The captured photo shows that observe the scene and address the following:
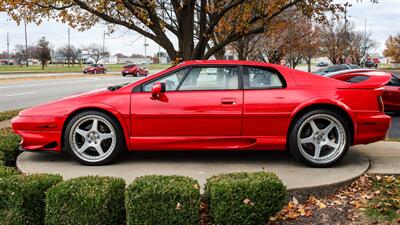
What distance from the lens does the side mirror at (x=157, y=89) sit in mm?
5145

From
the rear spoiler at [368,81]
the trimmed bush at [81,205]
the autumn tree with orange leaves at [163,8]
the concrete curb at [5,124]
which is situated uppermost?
the autumn tree with orange leaves at [163,8]

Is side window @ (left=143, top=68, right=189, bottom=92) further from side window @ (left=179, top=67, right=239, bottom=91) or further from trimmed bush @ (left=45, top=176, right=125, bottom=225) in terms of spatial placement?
trimmed bush @ (left=45, top=176, right=125, bottom=225)

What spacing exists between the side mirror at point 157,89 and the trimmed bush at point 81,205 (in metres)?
1.60

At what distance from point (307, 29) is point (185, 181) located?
29266mm

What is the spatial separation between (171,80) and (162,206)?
2085mm

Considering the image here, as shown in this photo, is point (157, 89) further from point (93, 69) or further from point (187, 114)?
point (93, 69)

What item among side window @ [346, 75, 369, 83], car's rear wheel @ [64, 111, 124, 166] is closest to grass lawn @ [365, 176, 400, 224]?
side window @ [346, 75, 369, 83]

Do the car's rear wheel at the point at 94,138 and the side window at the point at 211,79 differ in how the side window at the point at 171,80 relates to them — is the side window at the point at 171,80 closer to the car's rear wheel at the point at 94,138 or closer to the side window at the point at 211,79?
the side window at the point at 211,79

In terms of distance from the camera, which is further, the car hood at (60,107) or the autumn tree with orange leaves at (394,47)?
the autumn tree with orange leaves at (394,47)

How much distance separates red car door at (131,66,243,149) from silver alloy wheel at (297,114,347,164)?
787 millimetres

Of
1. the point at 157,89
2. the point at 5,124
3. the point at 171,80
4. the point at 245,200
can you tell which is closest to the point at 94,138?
the point at 157,89

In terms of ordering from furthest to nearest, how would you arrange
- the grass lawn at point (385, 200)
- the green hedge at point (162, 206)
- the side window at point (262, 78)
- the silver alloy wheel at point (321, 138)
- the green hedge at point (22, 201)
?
1. the side window at point (262, 78)
2. the silver alloy wheel at point (321, 138)
3. the grass lawn at point (385, 200)
4. the green hedge at point (22, 201)
5. the green hedge at point (162, 206)

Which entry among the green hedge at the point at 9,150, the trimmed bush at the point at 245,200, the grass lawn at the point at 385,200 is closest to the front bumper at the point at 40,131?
the green hedge at the point at 9,150

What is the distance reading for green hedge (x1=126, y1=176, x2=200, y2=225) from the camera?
144 inches
